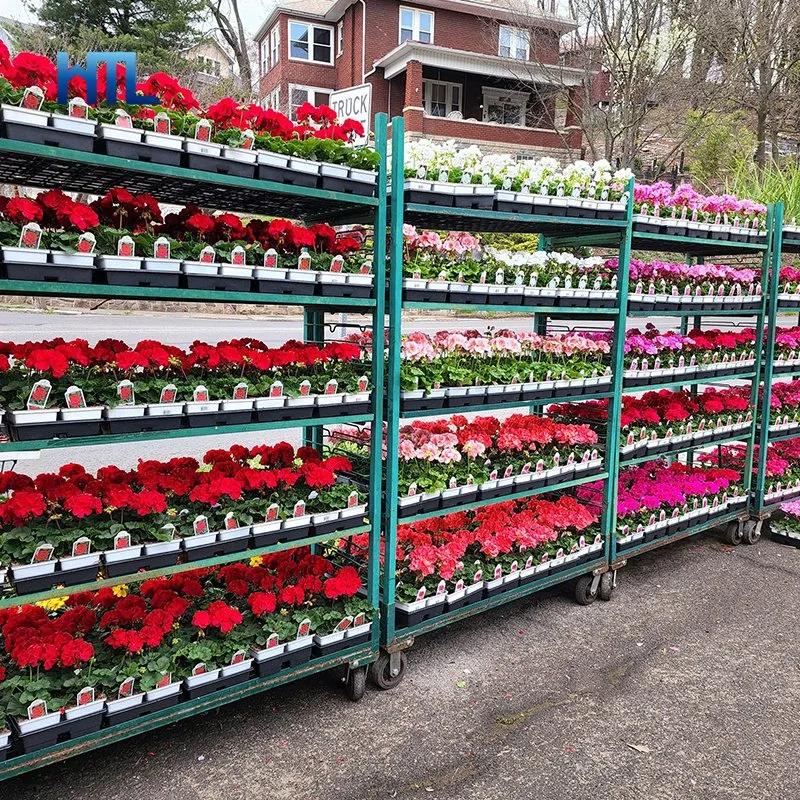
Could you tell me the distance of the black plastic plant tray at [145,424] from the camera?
2.67 m

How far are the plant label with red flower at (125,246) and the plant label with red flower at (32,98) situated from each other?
50 cm

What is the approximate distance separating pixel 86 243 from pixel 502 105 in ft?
87.8

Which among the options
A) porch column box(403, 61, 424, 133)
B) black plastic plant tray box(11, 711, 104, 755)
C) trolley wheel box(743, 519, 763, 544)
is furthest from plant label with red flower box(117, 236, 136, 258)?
porch column box(403, 61, 424, 133)

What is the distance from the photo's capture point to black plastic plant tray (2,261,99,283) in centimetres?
237

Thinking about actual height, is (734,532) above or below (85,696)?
below

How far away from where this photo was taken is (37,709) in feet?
8.29

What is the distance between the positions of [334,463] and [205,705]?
126cm

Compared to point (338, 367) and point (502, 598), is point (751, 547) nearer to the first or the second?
point (502, 598)

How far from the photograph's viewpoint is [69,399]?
256 cm

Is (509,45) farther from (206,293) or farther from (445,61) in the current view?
(206,293)

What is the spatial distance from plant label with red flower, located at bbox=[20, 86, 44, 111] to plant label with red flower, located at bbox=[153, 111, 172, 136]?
0.39 m

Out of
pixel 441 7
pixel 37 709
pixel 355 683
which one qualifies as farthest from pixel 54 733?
pixel 441 7

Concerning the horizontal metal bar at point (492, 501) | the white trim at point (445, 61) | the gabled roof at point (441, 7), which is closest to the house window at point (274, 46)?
the gabled roof at point (441, 7)

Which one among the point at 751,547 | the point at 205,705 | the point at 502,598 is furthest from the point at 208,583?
the point at 751,547
